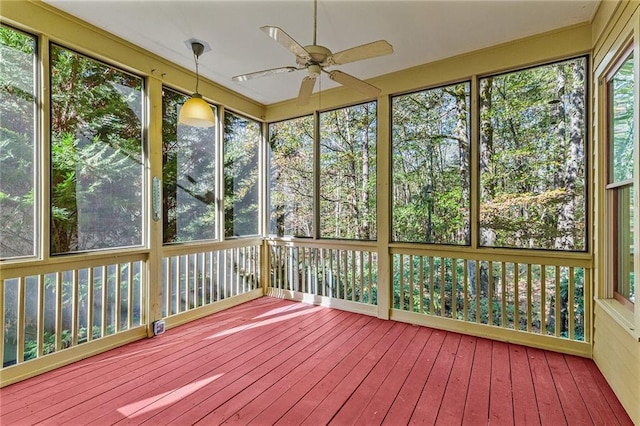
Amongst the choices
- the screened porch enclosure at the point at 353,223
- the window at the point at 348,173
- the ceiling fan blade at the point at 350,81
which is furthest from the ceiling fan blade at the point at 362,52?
the window at the point at 348,173

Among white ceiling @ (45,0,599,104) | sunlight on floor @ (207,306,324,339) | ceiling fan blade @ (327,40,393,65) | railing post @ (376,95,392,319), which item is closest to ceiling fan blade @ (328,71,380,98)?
ceiling fan blade @ (327,40,393,65)

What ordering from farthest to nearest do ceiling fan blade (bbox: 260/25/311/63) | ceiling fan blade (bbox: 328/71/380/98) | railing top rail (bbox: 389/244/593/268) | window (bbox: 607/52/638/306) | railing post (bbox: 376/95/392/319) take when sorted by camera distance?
railing post (bbox: 376/95/392/319)
railing top rail (bbox: 389/244/593/268)
ceiling fan blade (bbox: 328/71/380/98)
window (bbox: 607/52/638/306)
ceiling fan blade (bbox: 260/25/311/63)

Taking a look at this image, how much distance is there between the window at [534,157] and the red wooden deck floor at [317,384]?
111 cm

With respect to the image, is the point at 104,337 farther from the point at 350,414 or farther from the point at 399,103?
the point at 399,103

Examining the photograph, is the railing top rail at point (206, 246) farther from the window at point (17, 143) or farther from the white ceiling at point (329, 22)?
the white ceiling at point (329, 22)

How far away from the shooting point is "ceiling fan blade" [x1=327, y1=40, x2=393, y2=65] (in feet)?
6.05

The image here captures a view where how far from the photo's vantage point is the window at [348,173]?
12.8 ft

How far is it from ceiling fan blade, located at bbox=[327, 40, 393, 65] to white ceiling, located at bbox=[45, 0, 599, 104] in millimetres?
650

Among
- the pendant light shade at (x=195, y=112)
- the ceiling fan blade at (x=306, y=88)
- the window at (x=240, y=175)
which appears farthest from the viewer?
the window at (x=240, y=175)

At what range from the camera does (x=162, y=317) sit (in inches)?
129

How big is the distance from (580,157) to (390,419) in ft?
8.97

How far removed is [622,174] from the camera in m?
2.21

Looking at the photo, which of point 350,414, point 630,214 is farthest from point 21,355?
point 630,214

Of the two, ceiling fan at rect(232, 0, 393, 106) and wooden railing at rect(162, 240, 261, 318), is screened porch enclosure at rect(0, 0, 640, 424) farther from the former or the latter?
ceiling fan at rect(232, 0, 393, 106)
